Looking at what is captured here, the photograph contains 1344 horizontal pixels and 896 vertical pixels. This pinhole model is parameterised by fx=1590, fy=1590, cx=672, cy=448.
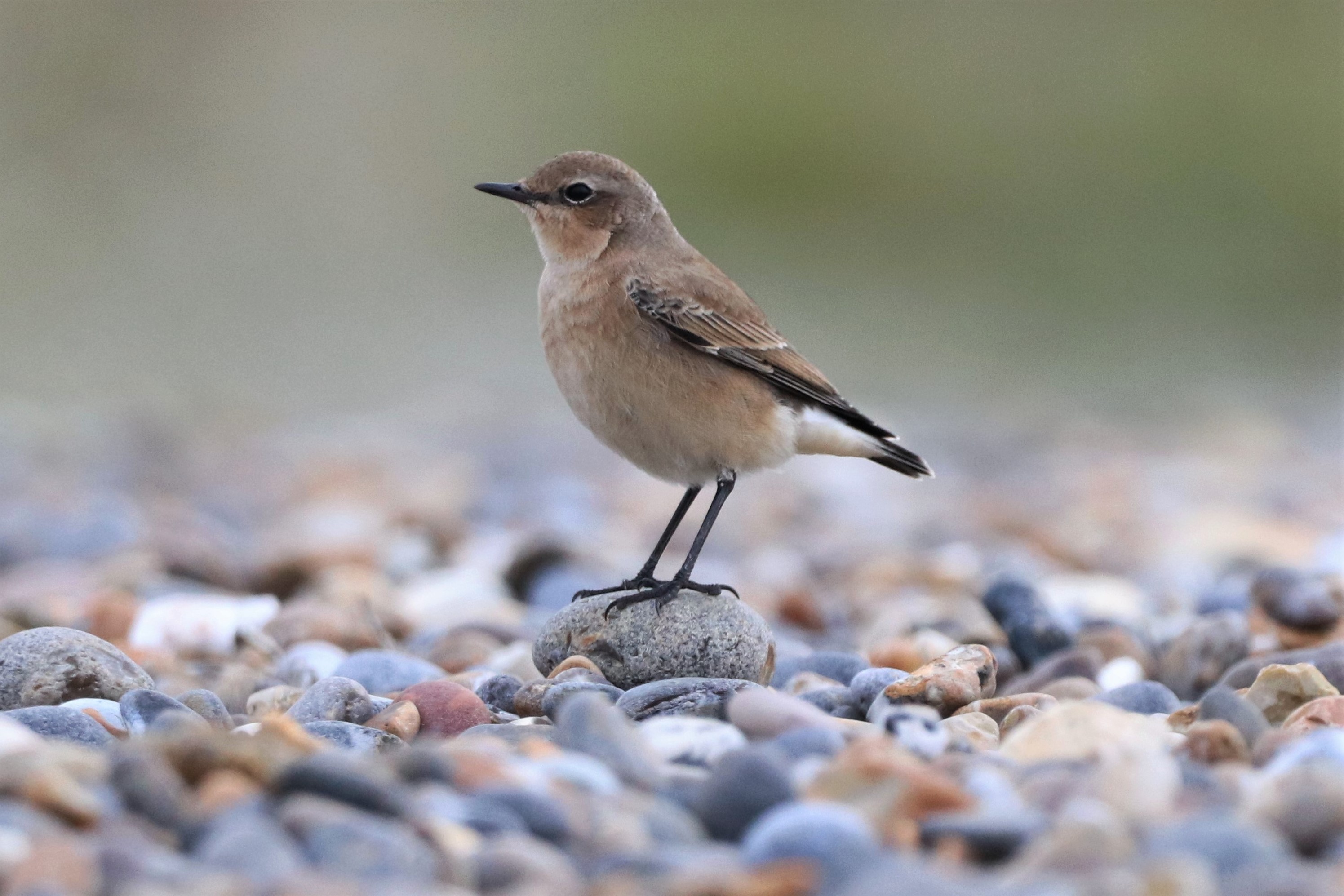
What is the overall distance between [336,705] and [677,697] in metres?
0.99

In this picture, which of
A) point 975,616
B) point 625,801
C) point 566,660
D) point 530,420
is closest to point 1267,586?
point 975,616

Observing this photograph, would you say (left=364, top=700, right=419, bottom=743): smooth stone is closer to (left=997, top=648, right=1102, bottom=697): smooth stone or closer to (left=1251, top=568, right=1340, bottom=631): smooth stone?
(left=997, top=648, right=1102, bottom=697): smooth stone

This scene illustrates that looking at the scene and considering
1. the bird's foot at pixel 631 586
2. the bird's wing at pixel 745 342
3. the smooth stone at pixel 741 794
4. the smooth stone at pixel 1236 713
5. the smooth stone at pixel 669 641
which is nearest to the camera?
the smooth stone at pixel 741 794

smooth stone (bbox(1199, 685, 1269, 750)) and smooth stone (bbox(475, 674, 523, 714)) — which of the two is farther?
smooth stone (bbox(475, 674, 523, 714))

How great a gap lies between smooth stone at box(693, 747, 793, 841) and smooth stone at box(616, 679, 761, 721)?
0.95m

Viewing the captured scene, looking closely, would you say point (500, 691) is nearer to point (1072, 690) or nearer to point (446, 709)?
point (446, 709)

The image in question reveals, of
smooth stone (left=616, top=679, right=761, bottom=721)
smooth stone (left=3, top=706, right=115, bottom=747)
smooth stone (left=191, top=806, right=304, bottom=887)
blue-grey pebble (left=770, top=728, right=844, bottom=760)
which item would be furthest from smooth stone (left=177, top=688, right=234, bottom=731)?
blue-grey pebble (left=770, top=728, right=844, bottom=760)

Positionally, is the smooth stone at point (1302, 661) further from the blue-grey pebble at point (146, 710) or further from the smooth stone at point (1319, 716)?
the blue-grey pebble at point (146, 710)

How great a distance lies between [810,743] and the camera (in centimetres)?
377

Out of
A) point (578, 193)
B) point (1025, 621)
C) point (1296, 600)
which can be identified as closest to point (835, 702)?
point (1025, 621)

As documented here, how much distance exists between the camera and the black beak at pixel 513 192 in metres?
6.38

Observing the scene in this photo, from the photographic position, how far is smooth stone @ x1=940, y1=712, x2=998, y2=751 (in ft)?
13.7

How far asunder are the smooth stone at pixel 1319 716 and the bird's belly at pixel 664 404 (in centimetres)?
235

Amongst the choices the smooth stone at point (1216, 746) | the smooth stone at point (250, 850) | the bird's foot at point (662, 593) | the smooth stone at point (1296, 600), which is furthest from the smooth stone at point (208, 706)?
the smooth stone at point (1296, 600)
